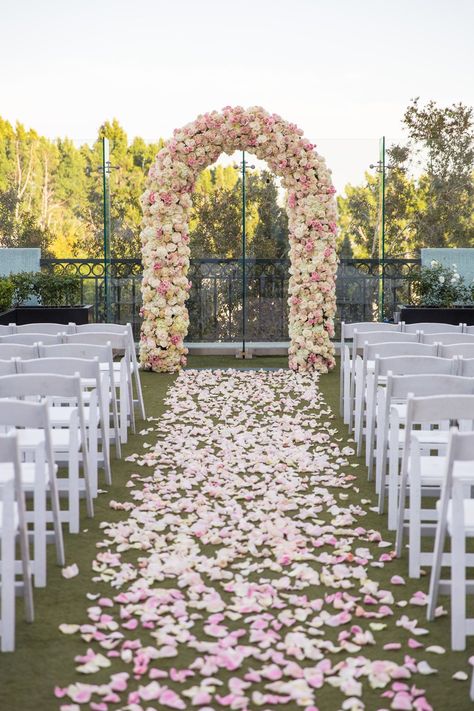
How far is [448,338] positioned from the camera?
22.2ft

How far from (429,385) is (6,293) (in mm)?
6848

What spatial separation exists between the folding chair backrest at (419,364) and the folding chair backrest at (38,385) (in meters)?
1.74

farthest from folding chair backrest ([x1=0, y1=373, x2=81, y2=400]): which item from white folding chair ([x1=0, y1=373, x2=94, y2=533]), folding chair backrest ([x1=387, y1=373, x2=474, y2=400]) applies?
folding chair backrest ([x1=387, y1=373, x2=474, y2=400])

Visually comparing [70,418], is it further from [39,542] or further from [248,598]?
[248,598]

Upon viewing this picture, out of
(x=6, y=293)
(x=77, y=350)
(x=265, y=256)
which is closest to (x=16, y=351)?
(x=77, y=350)

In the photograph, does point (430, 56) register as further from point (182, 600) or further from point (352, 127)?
point (182, 600)

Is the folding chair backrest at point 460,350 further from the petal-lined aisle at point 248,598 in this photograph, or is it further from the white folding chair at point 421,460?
the white folding chair at point 421,460

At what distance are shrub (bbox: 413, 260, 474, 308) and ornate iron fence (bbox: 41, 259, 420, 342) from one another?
226mm

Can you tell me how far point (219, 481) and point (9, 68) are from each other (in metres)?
12.5

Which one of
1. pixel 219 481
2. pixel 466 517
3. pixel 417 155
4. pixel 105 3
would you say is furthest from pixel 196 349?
pixel 466 517

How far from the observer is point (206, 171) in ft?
36.3

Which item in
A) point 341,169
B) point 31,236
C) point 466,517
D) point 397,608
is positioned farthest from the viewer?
point 31,236

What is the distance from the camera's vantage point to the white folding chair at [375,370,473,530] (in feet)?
14.3

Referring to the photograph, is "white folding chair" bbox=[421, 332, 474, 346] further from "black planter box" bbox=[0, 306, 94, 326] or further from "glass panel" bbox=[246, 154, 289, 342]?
"black planter box" bbox=[0, 306, 94, 326]
